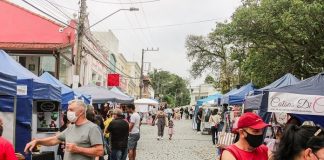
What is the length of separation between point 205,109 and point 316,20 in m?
17.8

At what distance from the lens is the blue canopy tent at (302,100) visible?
8656 mm

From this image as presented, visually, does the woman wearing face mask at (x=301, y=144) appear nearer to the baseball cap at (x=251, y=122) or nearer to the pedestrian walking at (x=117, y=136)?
the baseball cap at (x=251, y=122)

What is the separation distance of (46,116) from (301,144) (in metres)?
10.6

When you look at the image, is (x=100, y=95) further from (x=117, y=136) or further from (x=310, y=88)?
(x=310, y=88)

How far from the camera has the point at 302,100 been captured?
28.8 feet

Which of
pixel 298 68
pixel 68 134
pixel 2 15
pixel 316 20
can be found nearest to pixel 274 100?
pixel 68 134

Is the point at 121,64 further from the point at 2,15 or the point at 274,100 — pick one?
the point at 274,100

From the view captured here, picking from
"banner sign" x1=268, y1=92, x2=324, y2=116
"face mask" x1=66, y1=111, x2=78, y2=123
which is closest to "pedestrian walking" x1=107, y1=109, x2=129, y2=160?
"banner sign" x1=268, y1=92, x2=324, y2=116

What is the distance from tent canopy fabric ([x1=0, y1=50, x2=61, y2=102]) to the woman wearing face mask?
6.24 m

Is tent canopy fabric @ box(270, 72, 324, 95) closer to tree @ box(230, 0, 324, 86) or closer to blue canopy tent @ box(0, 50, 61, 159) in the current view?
blue canopy tent @ box(0, 50, 61, 159)

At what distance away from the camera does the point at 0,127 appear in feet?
18.8

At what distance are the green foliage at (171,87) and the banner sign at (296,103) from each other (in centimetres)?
11447

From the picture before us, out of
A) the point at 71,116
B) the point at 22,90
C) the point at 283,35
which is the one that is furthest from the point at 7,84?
the point at 283,35

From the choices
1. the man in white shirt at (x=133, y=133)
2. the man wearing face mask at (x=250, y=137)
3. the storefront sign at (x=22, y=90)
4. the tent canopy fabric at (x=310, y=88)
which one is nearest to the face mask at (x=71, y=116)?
the man wearing face mask at (x=250, y=137)
